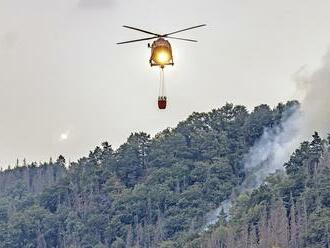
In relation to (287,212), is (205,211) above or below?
above

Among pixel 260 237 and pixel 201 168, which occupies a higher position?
pixel 201 168

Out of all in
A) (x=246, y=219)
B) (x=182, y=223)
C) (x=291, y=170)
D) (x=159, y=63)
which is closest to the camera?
(x=159, y=63)

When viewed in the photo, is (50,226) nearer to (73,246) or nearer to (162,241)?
(73,246)

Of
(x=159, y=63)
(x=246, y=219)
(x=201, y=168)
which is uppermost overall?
(x=201, y=168)

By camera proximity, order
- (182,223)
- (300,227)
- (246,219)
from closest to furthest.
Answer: (300,227) → (246,219) → (182,223)

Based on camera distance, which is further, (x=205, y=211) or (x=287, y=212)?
(x=205, y=211)

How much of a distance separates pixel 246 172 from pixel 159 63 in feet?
491

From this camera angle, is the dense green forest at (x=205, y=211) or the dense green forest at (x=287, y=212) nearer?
the dense green forest at (x=287, y=212)

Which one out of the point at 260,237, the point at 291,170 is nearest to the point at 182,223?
the point at 291,170

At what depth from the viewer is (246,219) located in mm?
154750

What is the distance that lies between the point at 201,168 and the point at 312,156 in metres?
29.0

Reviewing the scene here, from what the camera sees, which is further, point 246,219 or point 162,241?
point 162,241

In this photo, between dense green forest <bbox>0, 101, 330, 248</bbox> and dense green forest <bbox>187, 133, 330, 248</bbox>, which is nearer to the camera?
dense green forest <bbox>187, 133, 330, 248</bbox>

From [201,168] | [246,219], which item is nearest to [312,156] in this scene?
[246,219]
